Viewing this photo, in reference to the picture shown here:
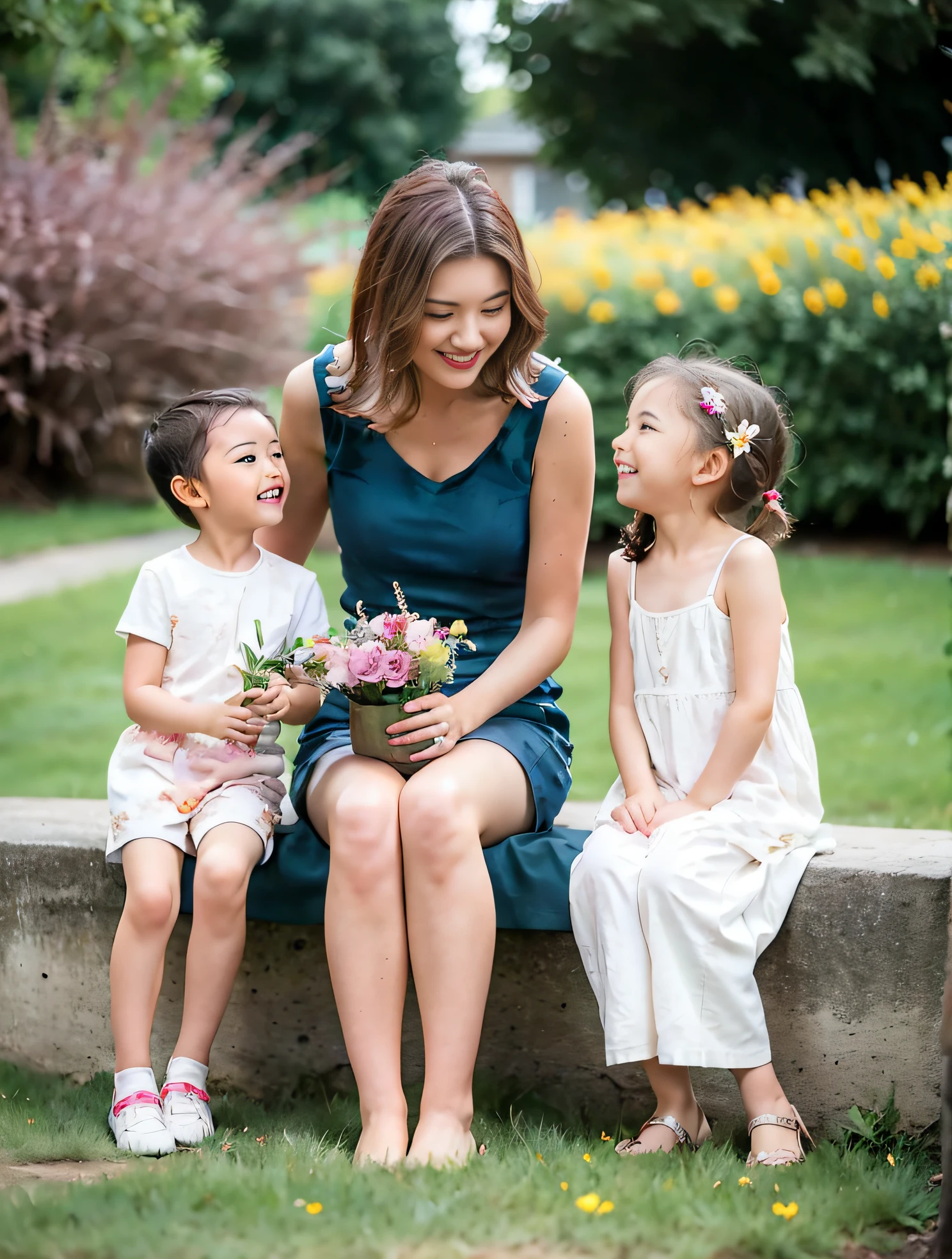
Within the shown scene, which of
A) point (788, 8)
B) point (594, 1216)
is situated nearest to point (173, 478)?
point (594, 1216)

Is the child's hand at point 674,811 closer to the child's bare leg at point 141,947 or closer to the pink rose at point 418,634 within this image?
the pink rose at point 418,634

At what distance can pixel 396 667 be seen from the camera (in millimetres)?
2240

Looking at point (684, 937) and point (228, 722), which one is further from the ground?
point (228, 722)

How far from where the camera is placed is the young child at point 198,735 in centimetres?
233

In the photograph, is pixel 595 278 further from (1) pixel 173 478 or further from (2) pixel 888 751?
(1) pixel 173 478

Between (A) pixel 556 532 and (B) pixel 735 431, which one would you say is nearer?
(B) pixel 735 431

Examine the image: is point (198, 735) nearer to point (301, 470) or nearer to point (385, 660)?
point (385, 660)

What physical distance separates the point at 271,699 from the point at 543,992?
740 millimetres

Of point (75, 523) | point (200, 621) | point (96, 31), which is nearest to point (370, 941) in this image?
point (200, 621)

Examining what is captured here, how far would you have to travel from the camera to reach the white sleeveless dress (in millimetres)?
2172

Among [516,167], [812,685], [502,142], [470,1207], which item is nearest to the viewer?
[470,1207]

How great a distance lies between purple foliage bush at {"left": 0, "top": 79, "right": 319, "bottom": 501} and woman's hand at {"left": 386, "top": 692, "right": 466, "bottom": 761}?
21.0 ft

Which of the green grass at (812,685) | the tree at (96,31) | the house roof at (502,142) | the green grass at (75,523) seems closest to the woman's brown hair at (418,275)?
the green grass at (812,685)

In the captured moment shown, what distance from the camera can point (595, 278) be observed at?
7195 mm
